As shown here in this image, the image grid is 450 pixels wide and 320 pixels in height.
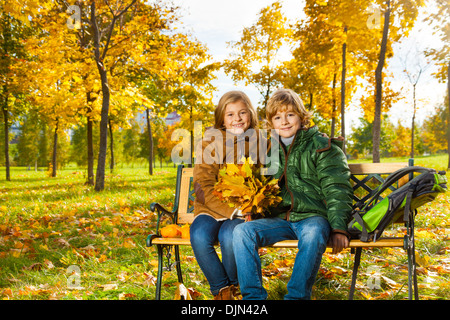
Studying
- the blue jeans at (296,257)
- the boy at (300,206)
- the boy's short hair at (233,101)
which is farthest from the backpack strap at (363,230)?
the boy's short hair at (233,101)

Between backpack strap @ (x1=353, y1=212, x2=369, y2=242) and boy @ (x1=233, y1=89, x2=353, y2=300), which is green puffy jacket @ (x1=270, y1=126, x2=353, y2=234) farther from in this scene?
backpack strap @ (x1=353, y1=212, x2=369, y2=242)

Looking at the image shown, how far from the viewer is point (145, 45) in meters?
9.81

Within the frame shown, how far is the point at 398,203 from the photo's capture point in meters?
2.15

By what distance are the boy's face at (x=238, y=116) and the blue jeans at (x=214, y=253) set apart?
78 cm

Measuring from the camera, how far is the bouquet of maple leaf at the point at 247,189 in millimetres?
2459

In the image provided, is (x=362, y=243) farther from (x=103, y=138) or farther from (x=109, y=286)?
(x=103, y=138)

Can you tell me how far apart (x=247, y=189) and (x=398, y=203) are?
3.11ft

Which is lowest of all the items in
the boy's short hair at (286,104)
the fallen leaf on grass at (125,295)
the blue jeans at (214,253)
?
the fallen leaf on grass at (125,295)

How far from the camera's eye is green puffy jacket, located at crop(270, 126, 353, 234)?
2.37m

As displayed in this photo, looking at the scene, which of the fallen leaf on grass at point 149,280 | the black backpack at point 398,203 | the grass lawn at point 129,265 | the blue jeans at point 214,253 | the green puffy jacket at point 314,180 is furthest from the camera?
the fallen leaf on grass at point 149,280

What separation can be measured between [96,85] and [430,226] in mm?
9213

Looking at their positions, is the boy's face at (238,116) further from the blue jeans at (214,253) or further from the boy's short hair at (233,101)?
the blue jeans at (214,253)
